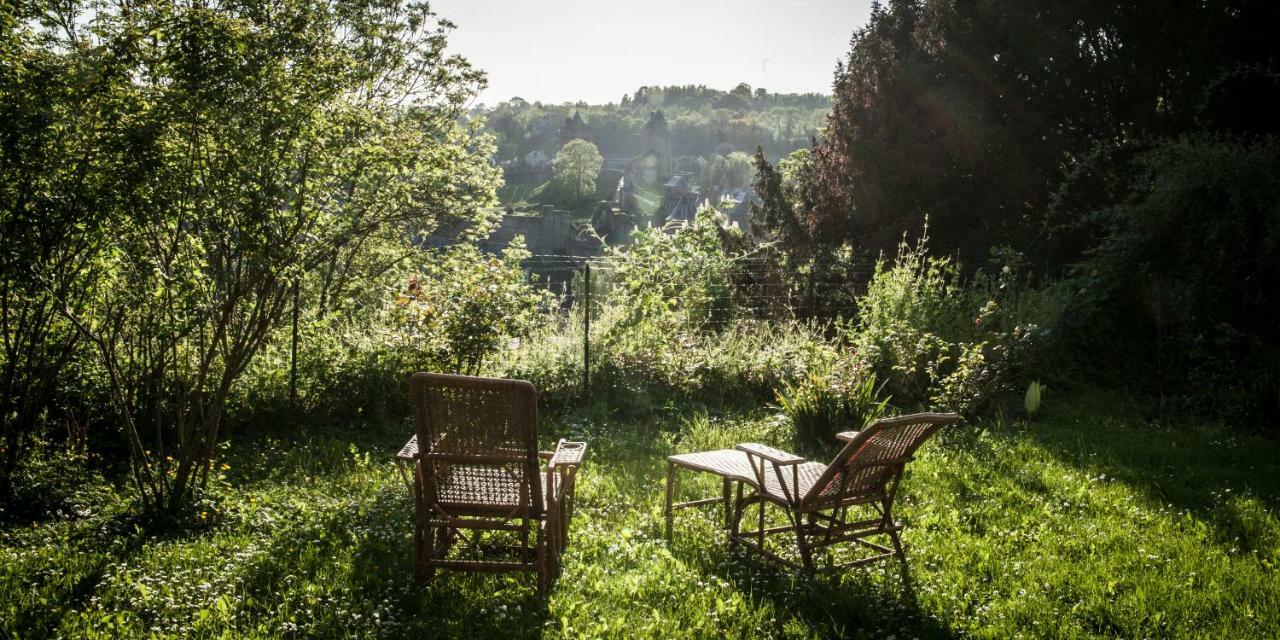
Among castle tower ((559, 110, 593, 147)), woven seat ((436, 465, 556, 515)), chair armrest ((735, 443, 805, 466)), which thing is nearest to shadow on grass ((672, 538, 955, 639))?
chair armrest ((735, 443, 805, 466))

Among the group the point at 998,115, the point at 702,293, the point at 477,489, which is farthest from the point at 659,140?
the point at 477,489

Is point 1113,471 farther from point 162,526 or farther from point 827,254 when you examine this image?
point 827,254

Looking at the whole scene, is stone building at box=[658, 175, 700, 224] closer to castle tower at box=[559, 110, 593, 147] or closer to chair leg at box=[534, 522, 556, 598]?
castle tower at box=[559, 110, 593, 147]

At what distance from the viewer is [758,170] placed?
54.5 feet

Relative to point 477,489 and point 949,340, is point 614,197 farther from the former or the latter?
point 477,489

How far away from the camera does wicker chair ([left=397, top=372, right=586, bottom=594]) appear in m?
3.73

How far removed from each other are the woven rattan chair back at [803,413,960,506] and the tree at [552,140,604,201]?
236 ft

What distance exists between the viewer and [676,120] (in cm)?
9488

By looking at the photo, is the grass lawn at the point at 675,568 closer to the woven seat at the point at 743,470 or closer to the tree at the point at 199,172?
the woven seat at the point at 743,470

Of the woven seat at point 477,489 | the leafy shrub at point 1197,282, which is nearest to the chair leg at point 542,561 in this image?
the woven seat at point 477,489

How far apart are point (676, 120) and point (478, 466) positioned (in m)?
93.9

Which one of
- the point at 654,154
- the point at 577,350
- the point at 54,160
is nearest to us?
the point at 54,160

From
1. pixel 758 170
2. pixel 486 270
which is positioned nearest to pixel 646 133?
pixel 758 170

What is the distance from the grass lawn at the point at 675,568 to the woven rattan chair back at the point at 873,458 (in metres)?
0.40
